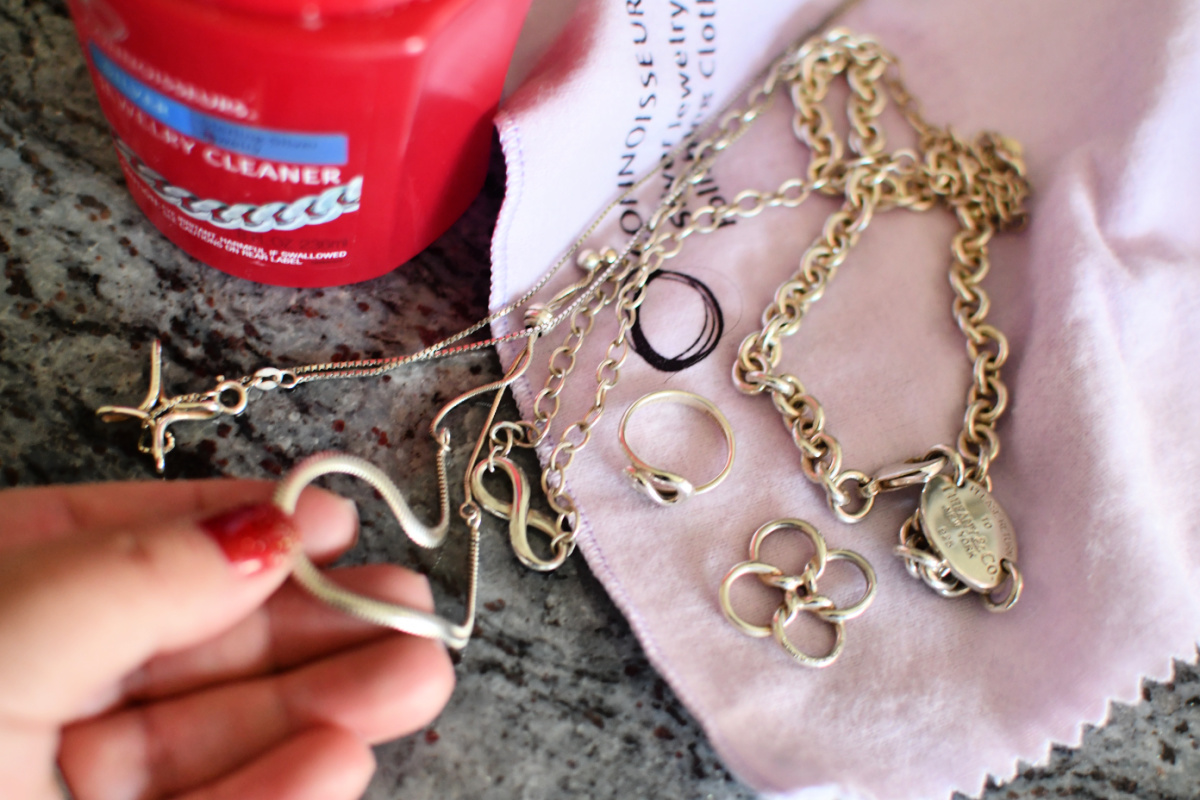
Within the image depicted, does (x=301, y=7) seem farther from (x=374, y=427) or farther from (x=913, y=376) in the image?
(x=913, y=376)

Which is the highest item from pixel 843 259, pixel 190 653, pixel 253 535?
pixel 843 259

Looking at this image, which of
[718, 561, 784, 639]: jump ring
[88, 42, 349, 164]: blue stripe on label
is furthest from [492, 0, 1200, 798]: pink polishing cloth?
[88, 42, 349, 164]: blue stripe on label

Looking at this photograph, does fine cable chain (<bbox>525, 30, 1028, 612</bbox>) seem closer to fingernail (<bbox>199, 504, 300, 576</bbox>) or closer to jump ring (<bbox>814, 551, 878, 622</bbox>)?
jump ring (<bbox>814, 551, 878, 622</bbox>)

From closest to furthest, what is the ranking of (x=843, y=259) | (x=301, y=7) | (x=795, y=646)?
(x=301, y=7) → (x=795, y=646) → (x=843, y=259)

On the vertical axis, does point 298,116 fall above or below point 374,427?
above

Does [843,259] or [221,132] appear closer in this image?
[221,132]

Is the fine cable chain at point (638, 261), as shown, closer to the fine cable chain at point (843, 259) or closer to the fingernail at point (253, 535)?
the fine cable chain at point (843, 259)

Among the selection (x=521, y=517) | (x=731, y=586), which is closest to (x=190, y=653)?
(x=521, y=517)

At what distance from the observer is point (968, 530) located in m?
0.52

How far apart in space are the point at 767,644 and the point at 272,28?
0.40m

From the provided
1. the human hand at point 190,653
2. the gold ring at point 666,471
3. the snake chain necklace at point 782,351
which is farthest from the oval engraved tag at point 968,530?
the human hand at point 190,653

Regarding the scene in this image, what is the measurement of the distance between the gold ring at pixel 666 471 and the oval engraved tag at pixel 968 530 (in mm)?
125

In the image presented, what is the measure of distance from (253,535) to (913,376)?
420 mm

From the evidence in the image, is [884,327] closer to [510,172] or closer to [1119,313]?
[1119,313]
